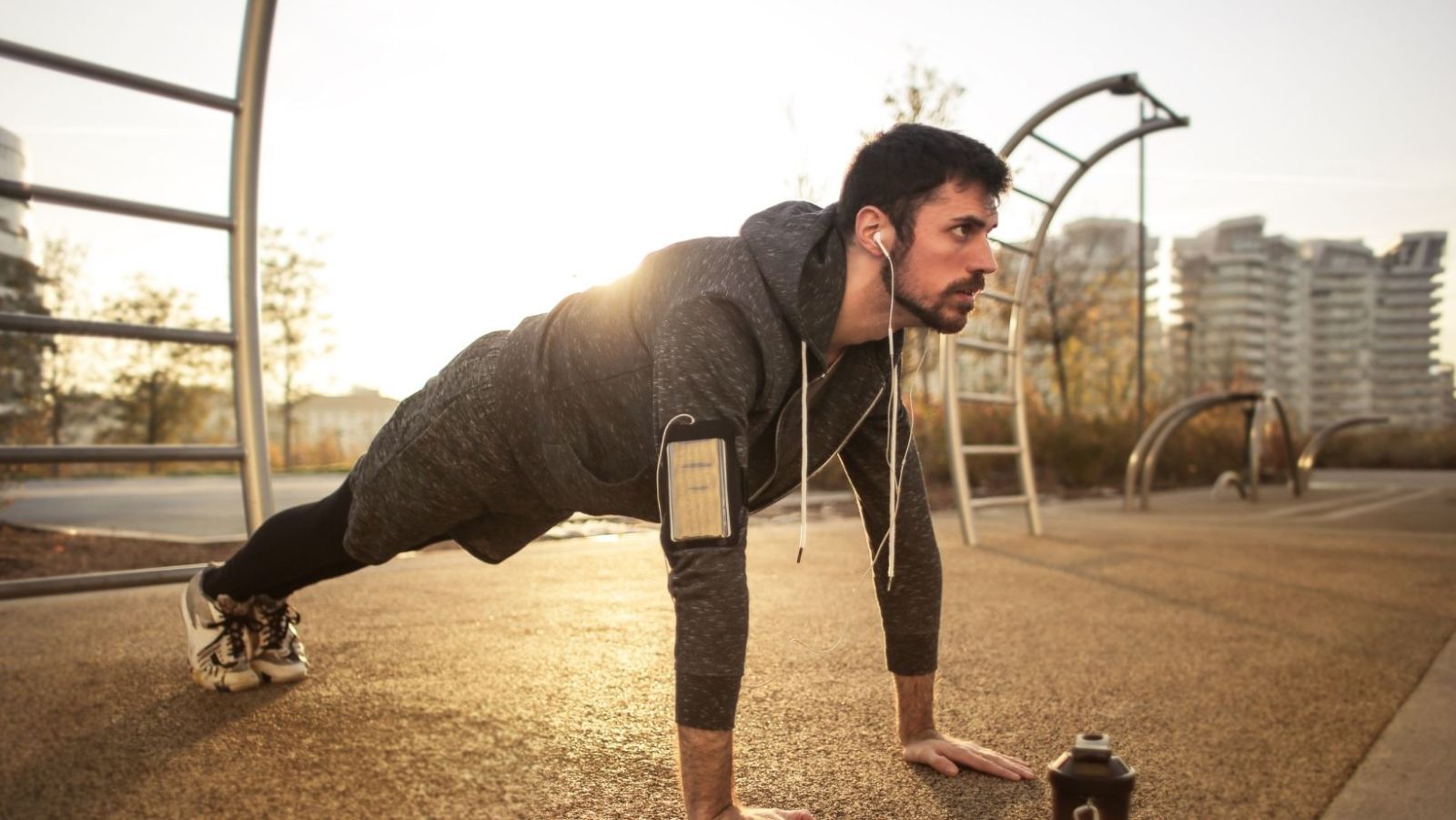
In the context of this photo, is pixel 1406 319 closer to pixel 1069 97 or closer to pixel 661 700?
pixel 1069 97

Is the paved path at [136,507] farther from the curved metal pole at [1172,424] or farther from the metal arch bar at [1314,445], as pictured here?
the metal arch bar at [1314,445]

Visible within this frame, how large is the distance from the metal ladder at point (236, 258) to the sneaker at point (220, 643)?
0.59 metres

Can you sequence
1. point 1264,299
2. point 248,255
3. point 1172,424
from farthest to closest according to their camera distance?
point 1264,299
point 1172,424
point 248,255

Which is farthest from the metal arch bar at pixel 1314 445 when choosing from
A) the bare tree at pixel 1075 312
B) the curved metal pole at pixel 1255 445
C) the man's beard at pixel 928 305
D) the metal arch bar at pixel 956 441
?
the man's beard at pixel 928 305

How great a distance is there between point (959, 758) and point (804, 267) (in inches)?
35.6

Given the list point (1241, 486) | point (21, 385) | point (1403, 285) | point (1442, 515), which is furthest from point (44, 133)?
point (1403, 285)

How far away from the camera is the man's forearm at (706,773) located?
1.41 m

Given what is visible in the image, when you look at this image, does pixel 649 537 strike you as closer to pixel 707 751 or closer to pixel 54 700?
pixel 54 700

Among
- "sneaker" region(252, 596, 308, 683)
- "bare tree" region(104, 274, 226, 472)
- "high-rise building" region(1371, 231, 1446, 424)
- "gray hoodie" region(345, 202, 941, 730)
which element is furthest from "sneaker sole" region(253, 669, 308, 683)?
"high-rise building" region(1371, 231, 1446, 424)

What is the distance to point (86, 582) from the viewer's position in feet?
9.25

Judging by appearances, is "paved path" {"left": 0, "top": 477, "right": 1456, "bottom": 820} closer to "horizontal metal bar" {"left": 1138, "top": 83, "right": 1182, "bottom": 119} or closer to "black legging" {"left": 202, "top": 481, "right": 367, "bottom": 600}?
"black legging" {"left": 202, "top": 481, "right": 367, "bottom": 600}

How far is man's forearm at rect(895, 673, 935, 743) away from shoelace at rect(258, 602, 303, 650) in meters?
1.43

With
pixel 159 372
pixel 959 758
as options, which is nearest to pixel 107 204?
pixel 959 758

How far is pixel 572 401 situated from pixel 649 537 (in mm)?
4736
